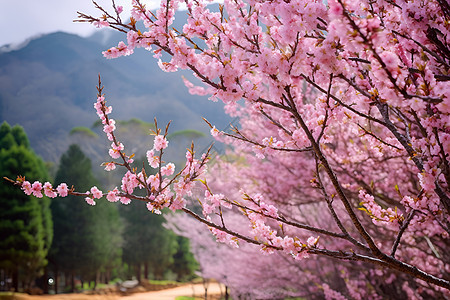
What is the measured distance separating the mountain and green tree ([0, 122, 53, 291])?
3866cm

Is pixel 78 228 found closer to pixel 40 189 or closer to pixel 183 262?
pixel 183 262

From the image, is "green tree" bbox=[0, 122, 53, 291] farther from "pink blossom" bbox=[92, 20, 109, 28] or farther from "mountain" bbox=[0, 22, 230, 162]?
"mountain" bbox=[0, 22, 230, 162]

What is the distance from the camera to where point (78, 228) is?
17.4 metres

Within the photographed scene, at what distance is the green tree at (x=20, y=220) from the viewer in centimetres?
1373

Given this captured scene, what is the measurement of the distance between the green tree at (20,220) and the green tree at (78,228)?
50.3 inches

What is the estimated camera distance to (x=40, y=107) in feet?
197

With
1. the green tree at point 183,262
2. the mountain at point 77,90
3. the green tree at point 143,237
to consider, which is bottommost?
the green tree at point 183,262

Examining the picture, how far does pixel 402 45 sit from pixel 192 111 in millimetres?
73836

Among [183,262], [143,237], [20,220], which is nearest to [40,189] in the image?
[20,220]

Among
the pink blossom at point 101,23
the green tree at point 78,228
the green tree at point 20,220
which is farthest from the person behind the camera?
the green tree at point 78,228

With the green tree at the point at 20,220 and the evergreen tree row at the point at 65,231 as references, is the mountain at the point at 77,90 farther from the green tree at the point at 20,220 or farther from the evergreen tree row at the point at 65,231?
the green tree at the point at 20,220

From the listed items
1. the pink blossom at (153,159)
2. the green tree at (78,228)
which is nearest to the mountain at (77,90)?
the green tree at (78,228)

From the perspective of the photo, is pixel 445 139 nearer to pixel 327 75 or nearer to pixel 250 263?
pixel 327 75

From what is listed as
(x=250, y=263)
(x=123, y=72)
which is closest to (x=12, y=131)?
(x=250, y=263)
